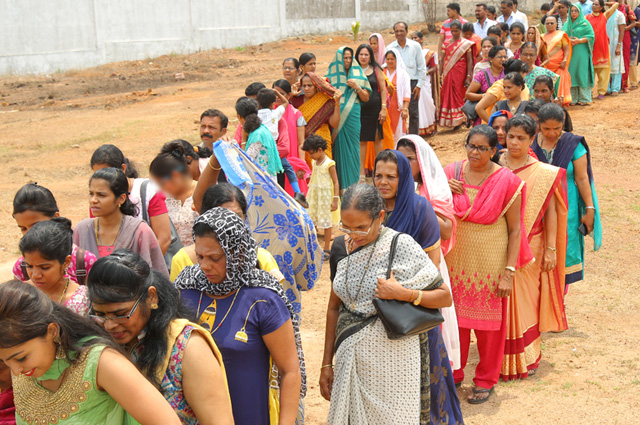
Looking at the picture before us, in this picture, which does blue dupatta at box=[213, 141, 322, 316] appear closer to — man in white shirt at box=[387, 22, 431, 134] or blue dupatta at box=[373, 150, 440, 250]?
blue dupatta at box=[373, 150, 440, 250]

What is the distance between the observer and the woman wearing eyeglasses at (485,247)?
15.0 ft

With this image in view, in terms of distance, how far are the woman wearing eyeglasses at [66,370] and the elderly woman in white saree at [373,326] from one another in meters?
1.36

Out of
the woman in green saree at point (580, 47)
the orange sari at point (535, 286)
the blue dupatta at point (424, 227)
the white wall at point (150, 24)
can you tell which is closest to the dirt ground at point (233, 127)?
the orange sari at point (535, 286)

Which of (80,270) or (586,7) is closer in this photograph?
(80,270)

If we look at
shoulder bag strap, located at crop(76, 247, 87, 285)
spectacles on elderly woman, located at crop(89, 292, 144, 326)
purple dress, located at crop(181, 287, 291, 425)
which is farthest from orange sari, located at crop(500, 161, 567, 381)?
spectacles on elderly woman, located at crop(89, 292, 144, 326)

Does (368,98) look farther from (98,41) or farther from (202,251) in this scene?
(98,41)

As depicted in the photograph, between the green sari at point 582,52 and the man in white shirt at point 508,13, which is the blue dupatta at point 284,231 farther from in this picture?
the man in white shirt at point 508,13

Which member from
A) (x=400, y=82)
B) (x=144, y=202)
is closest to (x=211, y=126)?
(x=144, y=202)

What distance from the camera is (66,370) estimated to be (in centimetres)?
220

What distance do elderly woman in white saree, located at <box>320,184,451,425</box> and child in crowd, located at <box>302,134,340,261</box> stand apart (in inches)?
176

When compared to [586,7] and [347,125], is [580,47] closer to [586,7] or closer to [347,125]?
[586,7]

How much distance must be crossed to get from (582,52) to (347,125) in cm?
745

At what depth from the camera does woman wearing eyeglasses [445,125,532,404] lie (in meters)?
4.58

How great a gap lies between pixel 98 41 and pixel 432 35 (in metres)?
11.9
